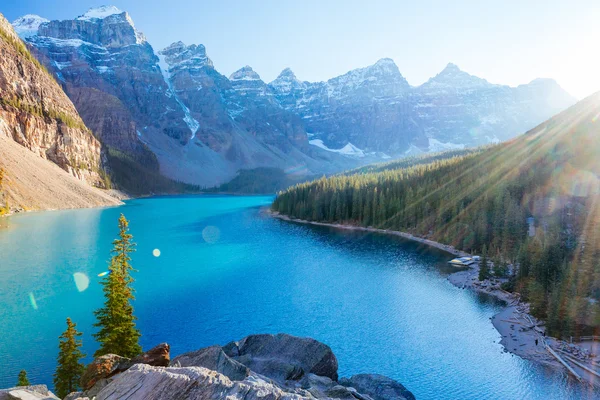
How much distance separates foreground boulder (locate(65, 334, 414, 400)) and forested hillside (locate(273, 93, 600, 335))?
26.0 metres

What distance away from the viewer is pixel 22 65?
133500 millimetres

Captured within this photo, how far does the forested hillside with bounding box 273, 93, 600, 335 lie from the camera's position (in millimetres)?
38781

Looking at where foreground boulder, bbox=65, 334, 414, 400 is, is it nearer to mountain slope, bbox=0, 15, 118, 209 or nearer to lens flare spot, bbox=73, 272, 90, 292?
lens flare spot, bbox=73, 272, 90, 292

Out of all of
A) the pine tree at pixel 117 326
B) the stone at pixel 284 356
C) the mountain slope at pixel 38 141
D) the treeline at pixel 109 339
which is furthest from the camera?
the mountain slope at pixel 38 141

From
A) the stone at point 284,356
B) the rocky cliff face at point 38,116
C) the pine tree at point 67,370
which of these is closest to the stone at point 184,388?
the stone at point 284,356

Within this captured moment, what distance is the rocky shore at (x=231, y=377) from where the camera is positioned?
9414mm

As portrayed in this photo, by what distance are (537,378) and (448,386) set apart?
264 inches

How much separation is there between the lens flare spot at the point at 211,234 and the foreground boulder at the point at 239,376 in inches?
2407

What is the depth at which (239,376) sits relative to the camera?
1346 cm

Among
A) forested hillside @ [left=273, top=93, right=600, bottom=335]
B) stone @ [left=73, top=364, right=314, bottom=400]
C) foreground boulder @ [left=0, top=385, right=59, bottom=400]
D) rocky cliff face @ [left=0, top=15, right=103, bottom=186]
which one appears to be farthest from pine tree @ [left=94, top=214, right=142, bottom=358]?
rocky cliff face @ [left=0, top=15, right=103, bottom=186]

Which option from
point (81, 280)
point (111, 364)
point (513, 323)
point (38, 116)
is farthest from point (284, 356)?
point (38, 116)

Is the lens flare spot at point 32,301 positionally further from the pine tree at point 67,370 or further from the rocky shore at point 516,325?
the rocky shore at point 516,325

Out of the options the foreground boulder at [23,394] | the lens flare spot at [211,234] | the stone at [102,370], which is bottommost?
the lens flare spot at [211,234]

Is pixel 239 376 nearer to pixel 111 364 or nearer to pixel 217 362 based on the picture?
pixel 217 362
